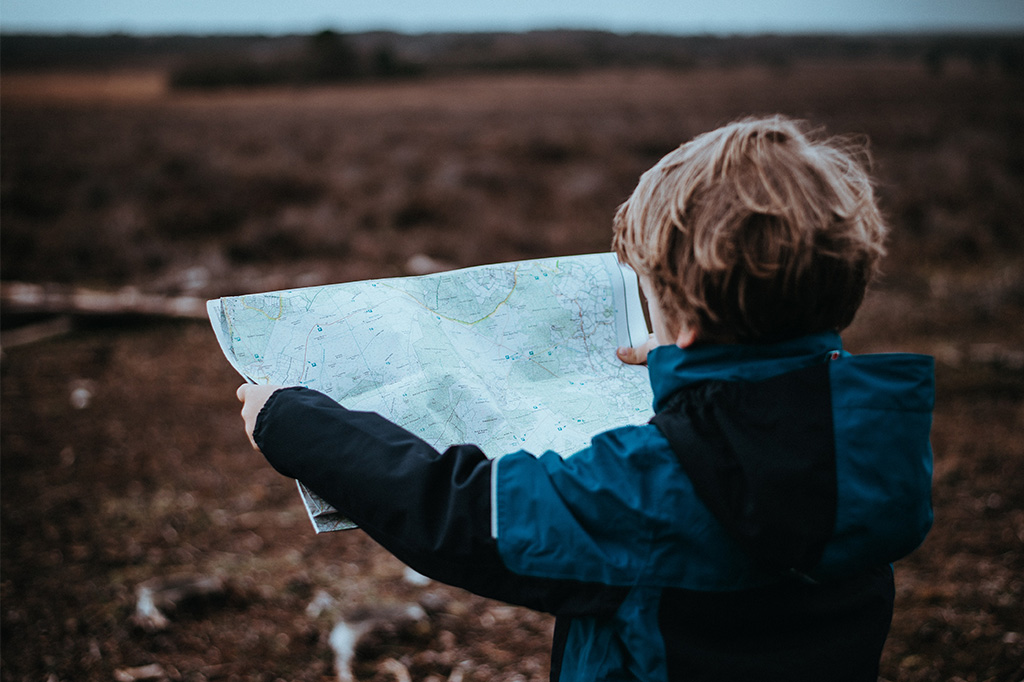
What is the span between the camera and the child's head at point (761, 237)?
882 mm

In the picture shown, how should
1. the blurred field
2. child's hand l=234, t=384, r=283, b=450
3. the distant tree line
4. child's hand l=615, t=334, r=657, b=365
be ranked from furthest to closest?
the distant tree line → the blurred field → child's hand l=615, t=334, r=657, b=365 → child's hand l=234, t=384, r=283, b=450

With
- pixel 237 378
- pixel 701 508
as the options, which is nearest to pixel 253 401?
pixel 701 508

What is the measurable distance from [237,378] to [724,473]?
16.7 feet

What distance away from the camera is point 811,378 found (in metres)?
0.88

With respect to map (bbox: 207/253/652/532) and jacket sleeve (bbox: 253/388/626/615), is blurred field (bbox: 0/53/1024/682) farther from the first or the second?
jacket sleeve (bbox: 253/388/626/615)

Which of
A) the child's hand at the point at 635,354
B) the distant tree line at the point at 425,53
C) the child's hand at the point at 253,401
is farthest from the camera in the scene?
the distant tree line at the point at 425,53

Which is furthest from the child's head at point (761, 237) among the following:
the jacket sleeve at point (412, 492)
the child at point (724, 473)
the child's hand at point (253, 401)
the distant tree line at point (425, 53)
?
the distant tree line at point (425, 53)

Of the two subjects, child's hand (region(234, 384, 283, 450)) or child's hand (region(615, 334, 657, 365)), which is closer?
child's hand (region(234, 384, 283, 450))

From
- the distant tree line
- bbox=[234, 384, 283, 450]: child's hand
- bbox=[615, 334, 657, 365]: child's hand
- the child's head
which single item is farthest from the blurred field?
the distant tree line

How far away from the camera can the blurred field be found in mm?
2613

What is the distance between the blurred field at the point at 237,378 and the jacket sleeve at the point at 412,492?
3.41ft

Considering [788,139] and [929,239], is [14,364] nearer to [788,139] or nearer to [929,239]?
[788,139]

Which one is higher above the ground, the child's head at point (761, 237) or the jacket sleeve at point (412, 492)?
the child's head at point (761, 237)

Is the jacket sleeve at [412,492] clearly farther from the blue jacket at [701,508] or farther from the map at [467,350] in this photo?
the map at [467,350]
